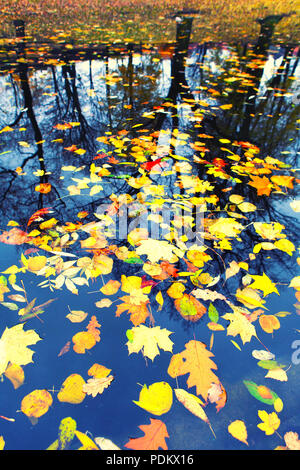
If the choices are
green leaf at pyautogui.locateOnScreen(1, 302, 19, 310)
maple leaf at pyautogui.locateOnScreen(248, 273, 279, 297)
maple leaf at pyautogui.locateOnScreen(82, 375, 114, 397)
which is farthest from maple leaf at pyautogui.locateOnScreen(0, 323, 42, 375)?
maple leaf at pyautogui.locateOnScreen(248, 273, 279, 297)

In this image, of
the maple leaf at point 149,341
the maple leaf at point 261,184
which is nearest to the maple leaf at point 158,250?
the maple leaf at point 149,341

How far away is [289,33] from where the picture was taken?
30.0 feet

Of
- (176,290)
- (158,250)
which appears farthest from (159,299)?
(158,250)

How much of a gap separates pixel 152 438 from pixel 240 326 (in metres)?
0.78

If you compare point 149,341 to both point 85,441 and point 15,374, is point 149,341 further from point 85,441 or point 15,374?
point 15,374

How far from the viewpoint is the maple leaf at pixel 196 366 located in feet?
4.52

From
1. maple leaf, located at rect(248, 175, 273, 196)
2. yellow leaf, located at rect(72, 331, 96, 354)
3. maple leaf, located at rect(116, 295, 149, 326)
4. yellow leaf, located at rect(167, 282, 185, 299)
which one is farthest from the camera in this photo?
maple leaf, located at rect(248, 175, 273, 196)

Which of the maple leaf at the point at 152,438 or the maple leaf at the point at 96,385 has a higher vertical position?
the maple leaf at the point at 152,438

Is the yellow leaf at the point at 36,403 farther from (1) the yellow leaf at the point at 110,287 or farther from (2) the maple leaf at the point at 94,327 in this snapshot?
(1) the yellow leaf at the point at 110,287

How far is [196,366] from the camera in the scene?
1.44 meters

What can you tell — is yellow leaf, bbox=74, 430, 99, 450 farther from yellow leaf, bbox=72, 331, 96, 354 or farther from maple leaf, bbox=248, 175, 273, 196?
maple leaf, bbox=248, 175, 273, 196

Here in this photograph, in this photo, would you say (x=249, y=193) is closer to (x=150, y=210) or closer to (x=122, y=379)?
(x=150, y=210)

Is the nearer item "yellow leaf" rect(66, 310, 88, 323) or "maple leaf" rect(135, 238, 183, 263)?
"yellow leaf" rect(66, 310, 88, 323)

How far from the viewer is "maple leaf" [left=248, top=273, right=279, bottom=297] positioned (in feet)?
5.97
